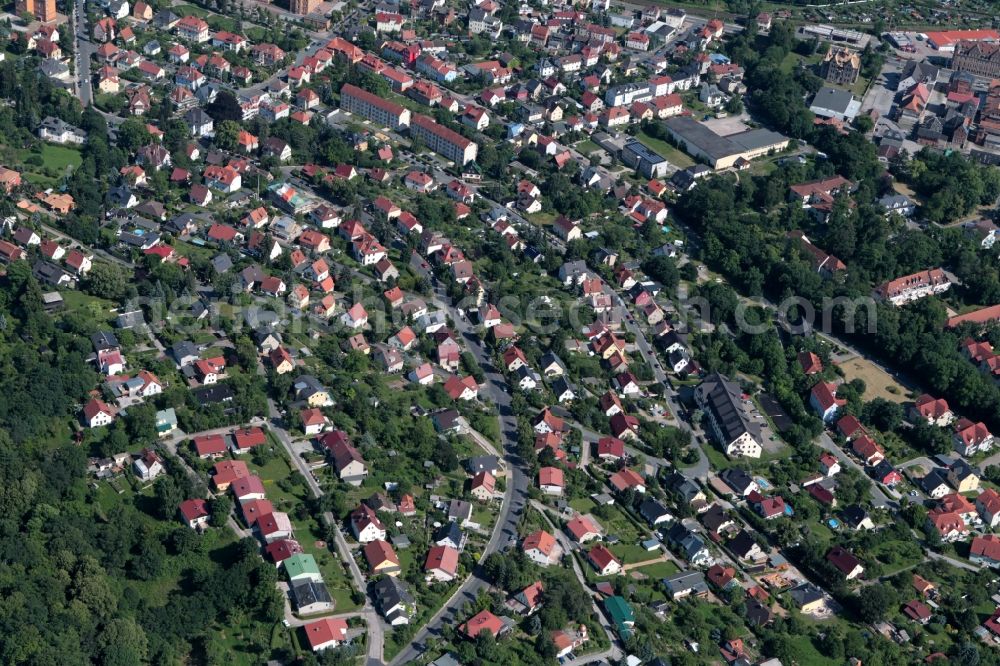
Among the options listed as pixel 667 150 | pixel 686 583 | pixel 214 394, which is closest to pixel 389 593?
pixel 686 583

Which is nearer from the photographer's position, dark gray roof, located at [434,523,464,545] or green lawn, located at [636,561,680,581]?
dark gray roof, located at [434,523,464,545]

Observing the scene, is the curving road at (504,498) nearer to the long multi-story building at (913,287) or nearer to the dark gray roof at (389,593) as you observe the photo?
the dark gray roof at (389,593)

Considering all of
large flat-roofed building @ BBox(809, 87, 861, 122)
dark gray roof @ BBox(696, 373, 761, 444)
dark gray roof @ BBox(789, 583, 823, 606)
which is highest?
large flat-roofed building @ BBox(809, 87, 861, 122)

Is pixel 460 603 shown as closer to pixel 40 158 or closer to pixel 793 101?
pixel 40 158

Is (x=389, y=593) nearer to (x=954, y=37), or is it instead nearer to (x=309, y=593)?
(x=309, y=593)

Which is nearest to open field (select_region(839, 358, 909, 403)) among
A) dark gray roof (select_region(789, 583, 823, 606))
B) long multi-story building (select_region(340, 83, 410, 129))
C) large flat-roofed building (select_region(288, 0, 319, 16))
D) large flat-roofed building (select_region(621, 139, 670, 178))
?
dark gray roof (select_region(789, 583, 823, 606))

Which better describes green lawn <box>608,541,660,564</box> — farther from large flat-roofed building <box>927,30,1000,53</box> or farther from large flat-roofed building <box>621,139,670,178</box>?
large flat-roofed building <box>927,30,1000,53</box>
